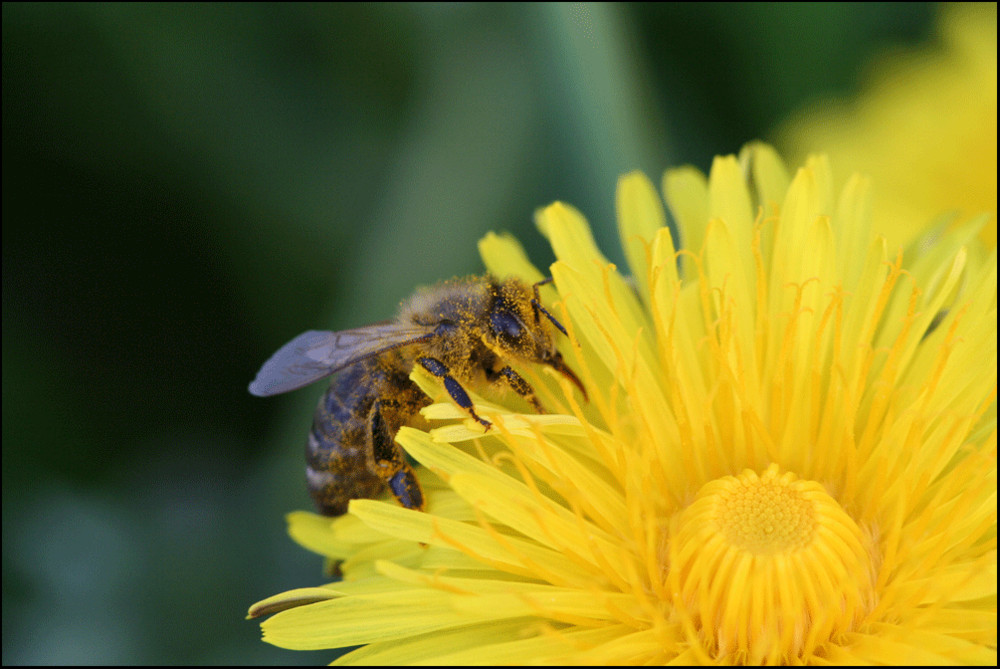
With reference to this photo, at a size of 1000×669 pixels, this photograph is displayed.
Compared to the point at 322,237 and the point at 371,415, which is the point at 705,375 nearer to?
the point at 371,415

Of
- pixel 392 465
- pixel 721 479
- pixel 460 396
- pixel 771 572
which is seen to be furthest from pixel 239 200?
pixel 771 572

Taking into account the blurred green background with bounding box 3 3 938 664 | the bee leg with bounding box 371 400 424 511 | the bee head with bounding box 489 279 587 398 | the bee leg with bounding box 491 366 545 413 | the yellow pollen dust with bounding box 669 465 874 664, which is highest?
the blurred green background with bounding box 3 3 938 664

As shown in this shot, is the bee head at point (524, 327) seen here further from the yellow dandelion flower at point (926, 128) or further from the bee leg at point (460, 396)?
the yellow dandelion flower at point (926, 128)

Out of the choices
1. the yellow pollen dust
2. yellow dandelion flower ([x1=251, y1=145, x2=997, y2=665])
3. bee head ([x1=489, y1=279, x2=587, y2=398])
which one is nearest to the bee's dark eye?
bee head ([x1=489, y1=279, x2=587, y2=398])

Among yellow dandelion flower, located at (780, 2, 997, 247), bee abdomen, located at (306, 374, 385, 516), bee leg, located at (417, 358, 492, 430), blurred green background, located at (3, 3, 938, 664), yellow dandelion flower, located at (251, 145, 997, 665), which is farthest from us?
yellow dandelion flower, located at (780, 2, 997, 247)

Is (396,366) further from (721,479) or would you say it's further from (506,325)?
(721,479)

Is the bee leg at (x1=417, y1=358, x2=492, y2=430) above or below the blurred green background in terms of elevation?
below

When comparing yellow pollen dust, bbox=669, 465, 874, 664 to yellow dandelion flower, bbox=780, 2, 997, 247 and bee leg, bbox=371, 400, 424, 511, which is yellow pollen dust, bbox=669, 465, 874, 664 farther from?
yellow dandelion flower, bbox=780, 2, 997, 247
